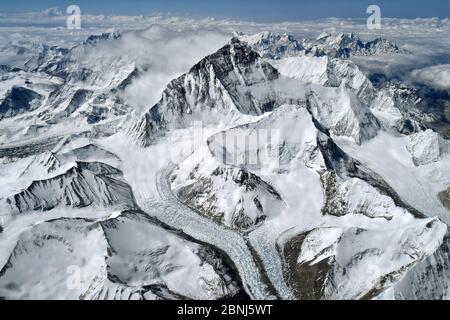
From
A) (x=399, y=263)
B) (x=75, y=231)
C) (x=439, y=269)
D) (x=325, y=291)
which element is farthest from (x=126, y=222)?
(x=439, y=269)

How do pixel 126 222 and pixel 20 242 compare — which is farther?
pixel 126 222

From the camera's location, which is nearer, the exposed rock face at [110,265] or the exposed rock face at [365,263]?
the exposed rock face at [365,263]

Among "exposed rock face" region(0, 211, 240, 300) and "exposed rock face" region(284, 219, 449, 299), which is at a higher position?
"exposed rock face" region(284, 219, 449, 299)

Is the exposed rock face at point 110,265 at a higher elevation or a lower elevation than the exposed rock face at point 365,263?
lower

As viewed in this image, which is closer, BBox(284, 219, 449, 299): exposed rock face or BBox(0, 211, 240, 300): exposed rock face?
BBox(284, 219, 449, 299): exposed rock face

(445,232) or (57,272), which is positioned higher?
(445,232)

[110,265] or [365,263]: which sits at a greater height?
[365,263]

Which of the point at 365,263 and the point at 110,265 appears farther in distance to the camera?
the point at 365,263
